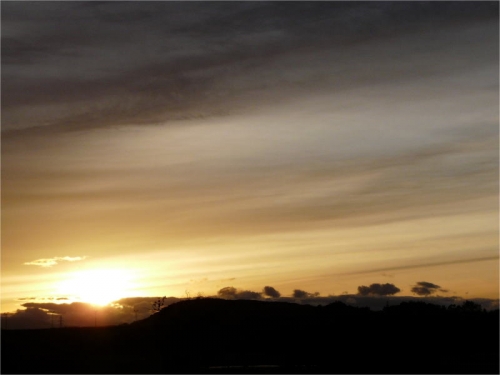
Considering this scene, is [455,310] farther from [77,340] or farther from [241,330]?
[77,340]

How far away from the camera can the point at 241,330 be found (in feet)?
282

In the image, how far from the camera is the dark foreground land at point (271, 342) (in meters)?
62.0

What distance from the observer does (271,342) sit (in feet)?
270

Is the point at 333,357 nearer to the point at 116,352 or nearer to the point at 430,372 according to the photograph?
the point at 430,372

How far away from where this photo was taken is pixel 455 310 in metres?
88.2

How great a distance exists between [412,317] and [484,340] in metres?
Result: 9.58

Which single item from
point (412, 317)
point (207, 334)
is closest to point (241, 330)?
point (207, 334)

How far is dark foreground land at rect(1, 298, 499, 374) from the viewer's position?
203ft

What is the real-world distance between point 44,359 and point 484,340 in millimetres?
43799

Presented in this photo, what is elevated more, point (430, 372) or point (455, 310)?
point (455, 310)

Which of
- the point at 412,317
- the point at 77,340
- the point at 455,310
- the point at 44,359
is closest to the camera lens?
the point at 44,359

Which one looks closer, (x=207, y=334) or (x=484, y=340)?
(x=484, y=340)

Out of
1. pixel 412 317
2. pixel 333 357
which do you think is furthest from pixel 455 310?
pixel 333 357

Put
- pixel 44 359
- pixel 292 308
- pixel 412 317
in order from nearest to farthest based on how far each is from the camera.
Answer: pixel 44 359, pixel 412 317, pixel 292 308
